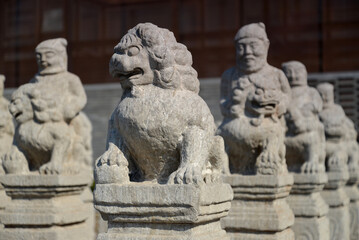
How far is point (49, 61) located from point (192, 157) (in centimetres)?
319

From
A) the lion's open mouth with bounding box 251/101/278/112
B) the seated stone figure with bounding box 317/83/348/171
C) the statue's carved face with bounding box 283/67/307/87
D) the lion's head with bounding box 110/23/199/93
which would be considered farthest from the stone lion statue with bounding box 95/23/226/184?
the seated stone figure with bounding box 317/83/348/171

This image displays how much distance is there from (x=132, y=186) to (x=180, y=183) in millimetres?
305

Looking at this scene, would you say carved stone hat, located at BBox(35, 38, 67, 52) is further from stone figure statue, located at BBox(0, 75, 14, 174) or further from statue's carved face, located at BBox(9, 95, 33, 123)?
stone figure statue, located at BBox(0, 75, 14, 174)

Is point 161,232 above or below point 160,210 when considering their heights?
below

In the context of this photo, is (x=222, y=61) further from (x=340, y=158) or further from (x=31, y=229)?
(x=31, y=229)

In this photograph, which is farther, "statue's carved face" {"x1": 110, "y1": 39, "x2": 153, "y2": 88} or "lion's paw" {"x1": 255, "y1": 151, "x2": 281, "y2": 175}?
"lion's paw" {"x1": 255, "y1": 151, "x2": 281, "y2": 175}

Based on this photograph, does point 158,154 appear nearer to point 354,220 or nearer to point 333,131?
point 333,131

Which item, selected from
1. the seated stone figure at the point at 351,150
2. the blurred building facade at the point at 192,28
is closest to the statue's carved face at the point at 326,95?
the seated stone figure at the point at 351,150

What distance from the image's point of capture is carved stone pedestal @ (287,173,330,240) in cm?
660

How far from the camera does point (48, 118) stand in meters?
6.18

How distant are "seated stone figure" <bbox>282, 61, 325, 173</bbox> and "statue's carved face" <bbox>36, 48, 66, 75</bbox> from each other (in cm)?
256

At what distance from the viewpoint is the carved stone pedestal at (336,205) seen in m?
8.16

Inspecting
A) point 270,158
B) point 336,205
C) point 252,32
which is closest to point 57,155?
point 270,158

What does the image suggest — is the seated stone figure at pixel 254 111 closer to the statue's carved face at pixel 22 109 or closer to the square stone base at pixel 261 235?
the square stone base at pixel 261 235
